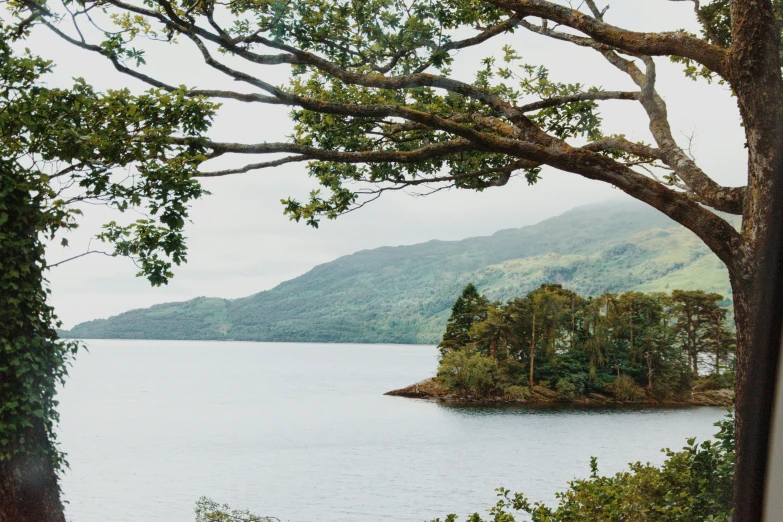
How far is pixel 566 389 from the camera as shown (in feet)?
149

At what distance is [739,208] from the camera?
4.26m

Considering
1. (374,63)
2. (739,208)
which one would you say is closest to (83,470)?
(374,63)

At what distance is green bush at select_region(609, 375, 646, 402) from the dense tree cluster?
0.07 metres

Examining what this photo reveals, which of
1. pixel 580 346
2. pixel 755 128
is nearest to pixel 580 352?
pixel 580 346

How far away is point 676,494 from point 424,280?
4002 inches

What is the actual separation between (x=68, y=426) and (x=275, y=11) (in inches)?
1561

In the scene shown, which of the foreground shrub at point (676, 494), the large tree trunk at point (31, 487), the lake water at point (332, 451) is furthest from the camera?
the lake water at point (332, 451)

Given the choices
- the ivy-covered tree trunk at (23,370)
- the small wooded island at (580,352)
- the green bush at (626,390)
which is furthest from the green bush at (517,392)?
the ivy-covered tree trunk at (23,370)

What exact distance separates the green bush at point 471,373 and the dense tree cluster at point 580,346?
65mm

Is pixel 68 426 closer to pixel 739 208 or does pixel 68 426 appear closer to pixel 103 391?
pixel 103 391

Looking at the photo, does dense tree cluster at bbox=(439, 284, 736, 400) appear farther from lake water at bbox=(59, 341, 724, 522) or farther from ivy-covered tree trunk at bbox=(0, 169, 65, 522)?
ivy-covered tree trunk at bbox=(0, 169, 65, 522)

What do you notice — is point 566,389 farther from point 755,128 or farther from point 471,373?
point 755,128

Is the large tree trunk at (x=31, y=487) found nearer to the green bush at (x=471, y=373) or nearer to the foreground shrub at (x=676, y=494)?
the foreground shrub at (x=676, y=494)

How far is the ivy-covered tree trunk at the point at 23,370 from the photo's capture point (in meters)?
5.56
